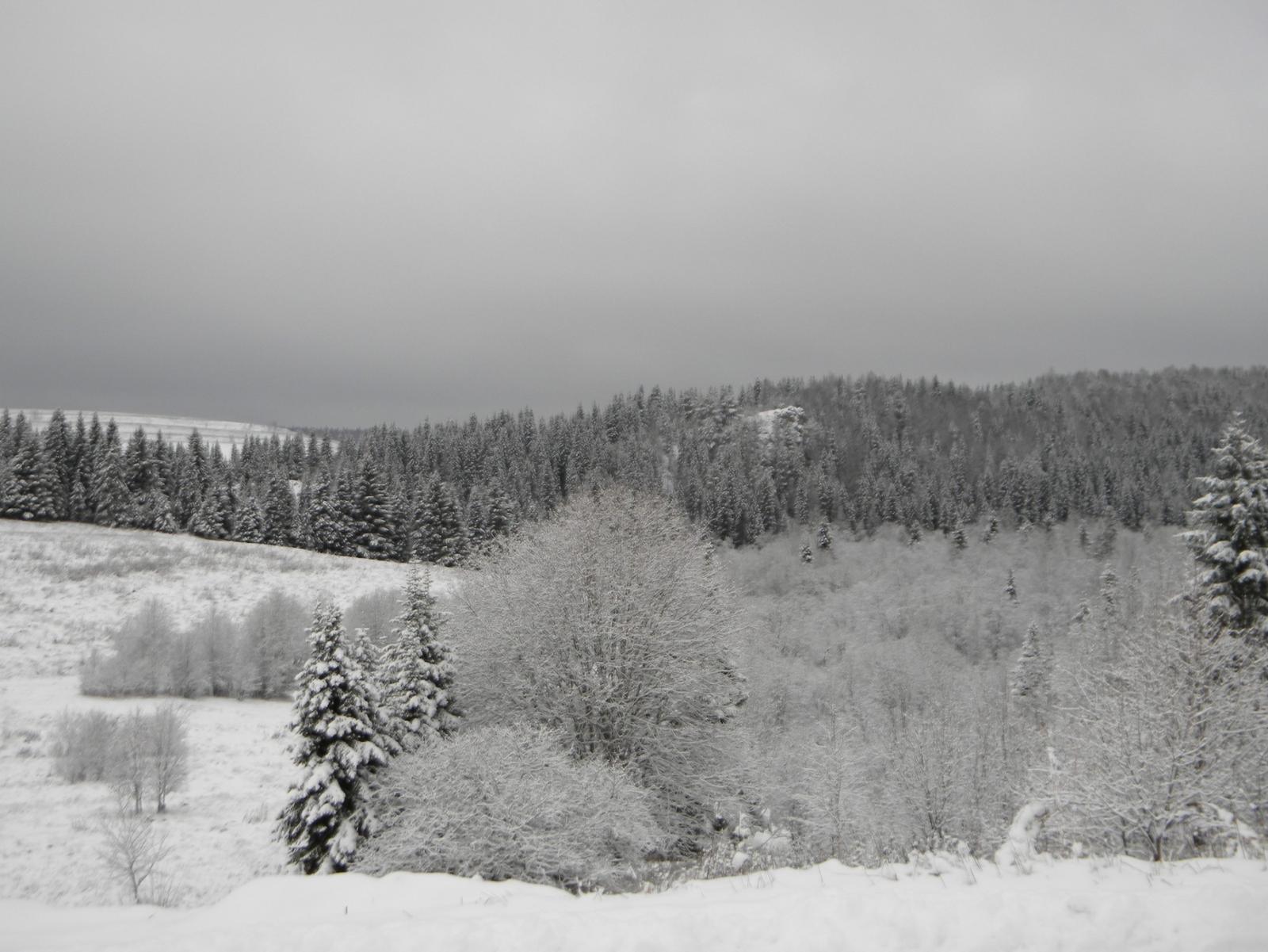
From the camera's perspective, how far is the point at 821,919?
6062 millimetres

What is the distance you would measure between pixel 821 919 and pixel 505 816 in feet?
27.4

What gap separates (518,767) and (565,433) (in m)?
124

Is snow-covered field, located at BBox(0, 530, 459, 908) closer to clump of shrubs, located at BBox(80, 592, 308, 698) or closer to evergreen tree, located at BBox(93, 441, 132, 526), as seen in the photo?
clump of shrubs, located at BBox(80, 592, 308, 698)

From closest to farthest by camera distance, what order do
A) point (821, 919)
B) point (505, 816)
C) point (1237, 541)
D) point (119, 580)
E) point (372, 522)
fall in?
1. point (821, 919)
2. point (505, 816)
3. point (1237, 541)
4. point (119, 580)
5. point (372, 522)

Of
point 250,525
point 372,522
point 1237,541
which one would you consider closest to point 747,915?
point 1237,541

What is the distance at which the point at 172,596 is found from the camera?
150ft

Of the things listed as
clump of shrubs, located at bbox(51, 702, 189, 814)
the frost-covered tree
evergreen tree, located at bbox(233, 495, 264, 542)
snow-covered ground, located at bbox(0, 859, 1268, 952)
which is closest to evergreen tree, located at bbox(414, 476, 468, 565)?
evergreen tree, located at bbox(233, 495, 264, 542)

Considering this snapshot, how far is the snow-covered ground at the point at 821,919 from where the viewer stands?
18.2ft

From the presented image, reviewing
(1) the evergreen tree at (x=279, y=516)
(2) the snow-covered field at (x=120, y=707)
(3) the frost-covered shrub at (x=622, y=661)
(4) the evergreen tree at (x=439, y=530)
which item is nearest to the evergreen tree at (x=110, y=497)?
(2) the snow-covered field at (x=120, y=707)

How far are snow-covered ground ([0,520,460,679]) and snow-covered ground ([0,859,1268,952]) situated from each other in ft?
96.6

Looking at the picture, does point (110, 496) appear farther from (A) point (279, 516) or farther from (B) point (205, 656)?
(B) point (205, 656)

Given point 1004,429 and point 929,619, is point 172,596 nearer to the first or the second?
point 929,619

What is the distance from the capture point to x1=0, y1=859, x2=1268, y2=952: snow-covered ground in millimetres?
5539

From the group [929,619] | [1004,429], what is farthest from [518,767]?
[1004,429]
